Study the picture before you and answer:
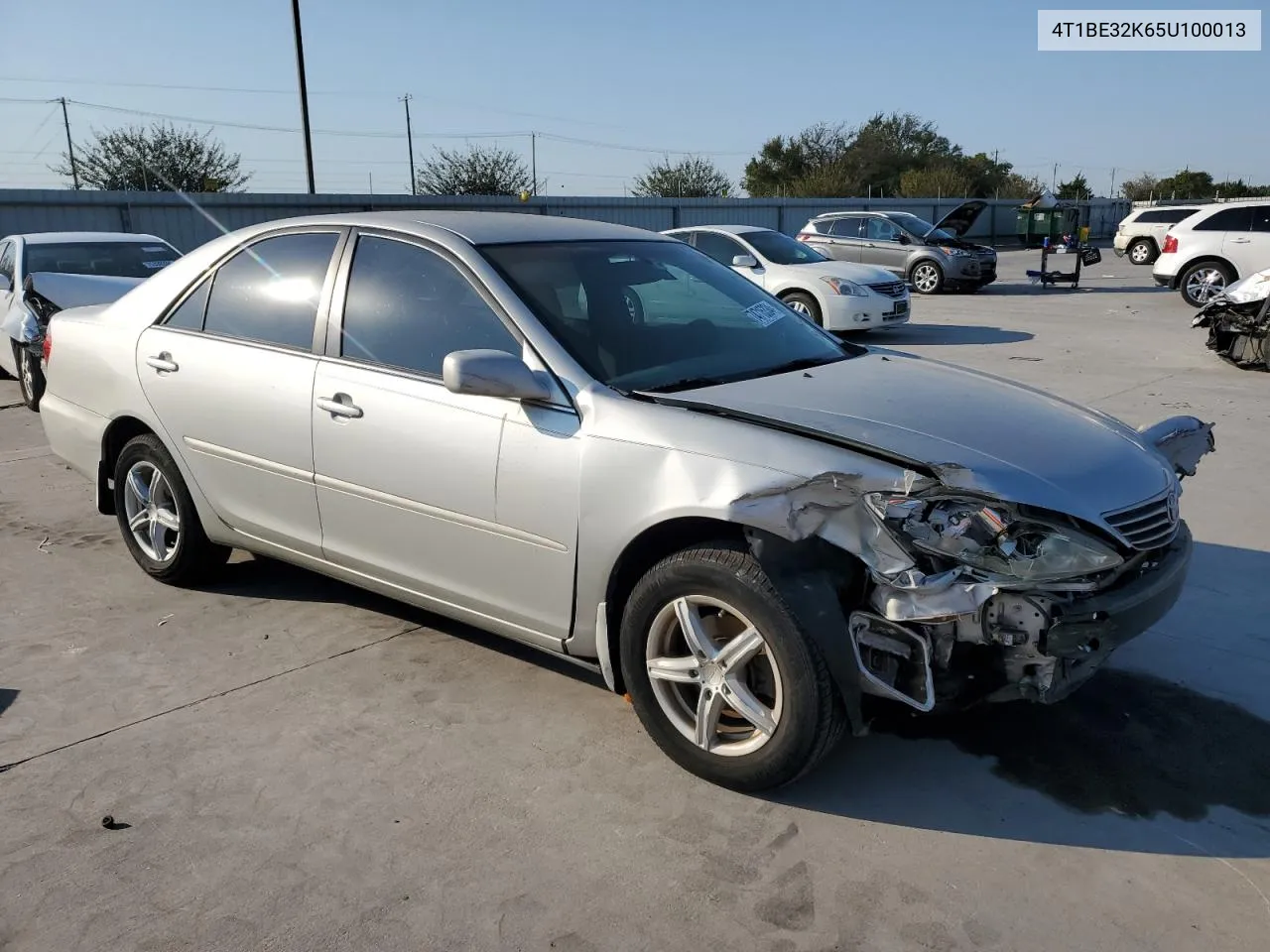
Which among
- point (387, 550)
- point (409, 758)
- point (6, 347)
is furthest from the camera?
point (6, 347)

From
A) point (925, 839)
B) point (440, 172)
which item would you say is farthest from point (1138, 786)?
point (440, 172)

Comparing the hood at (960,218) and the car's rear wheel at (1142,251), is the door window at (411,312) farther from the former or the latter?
the car's rear wheel at (1142,251)

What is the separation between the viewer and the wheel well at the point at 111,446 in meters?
4.83

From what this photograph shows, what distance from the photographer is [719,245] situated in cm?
1417

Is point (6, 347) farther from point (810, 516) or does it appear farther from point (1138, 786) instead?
point (1138, 786)

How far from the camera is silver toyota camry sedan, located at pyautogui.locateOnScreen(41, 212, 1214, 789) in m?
2.79

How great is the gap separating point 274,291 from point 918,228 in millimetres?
17809

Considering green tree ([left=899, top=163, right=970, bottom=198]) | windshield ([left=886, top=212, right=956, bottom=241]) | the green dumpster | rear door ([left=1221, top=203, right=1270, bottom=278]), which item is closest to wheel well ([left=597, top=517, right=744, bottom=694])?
rear door ([left=1221, top=203, right=1270, bottom=278])

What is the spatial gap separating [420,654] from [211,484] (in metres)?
1.22

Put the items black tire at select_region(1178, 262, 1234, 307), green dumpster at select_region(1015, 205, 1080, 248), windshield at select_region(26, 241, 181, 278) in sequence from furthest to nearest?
green dumpster at select_region(1015, 205, 1080, 248), black tire at select_region(1178, 262, 1234, 307), windshield at select_region(26, 241, 181, 278)

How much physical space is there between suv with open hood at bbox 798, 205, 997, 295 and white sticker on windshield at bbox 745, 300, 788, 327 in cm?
1550

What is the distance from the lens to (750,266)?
13.6 meters

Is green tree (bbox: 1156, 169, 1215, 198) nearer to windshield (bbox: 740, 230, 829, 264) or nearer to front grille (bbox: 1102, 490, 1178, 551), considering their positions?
windshield (bbox: 740, 230, 829, 264)

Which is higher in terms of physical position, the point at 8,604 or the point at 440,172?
the point at 440,172
